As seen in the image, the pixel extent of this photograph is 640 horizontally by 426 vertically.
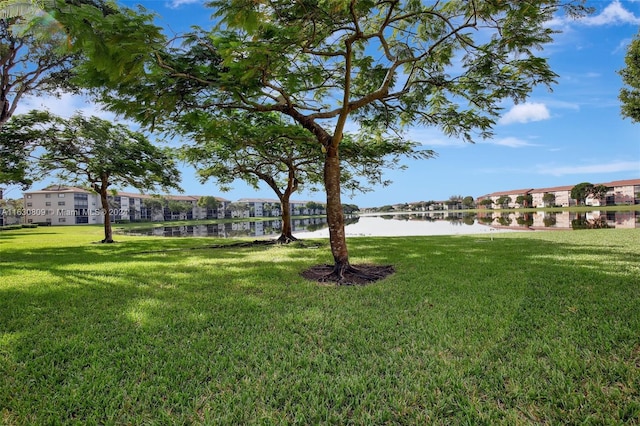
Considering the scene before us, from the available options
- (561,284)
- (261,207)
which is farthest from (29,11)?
(261,207)

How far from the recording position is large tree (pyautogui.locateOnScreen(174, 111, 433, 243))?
9.08 m

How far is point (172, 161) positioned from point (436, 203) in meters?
127

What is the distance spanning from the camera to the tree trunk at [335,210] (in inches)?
270

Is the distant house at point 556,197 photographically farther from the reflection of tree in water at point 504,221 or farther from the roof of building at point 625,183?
→ the reflection of tree in water at point 504,221

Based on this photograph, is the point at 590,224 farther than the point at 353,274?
Yes

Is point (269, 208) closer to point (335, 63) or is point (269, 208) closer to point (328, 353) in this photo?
point (335, 63)

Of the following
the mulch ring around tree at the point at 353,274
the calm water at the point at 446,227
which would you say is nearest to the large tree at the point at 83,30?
the mulch ring around tree at the point at 353,274

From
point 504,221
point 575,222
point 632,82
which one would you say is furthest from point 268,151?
point 504,221

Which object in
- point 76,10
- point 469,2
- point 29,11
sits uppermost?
point 469,2

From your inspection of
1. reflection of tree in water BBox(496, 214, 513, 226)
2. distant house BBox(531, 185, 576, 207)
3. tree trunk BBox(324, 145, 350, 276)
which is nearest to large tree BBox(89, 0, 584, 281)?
tree trunk BBox(324, 145, 350, 276)

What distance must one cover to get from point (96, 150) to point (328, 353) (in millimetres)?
16541

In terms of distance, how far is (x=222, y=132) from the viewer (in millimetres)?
8094

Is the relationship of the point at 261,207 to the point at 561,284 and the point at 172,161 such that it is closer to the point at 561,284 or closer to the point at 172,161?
the point at 172,161

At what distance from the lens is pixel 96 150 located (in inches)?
581
